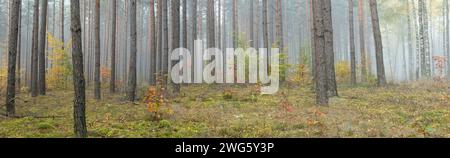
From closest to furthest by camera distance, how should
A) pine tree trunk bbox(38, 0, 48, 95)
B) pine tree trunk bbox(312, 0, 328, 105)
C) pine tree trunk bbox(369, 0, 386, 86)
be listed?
pine tree trunk bbox(312, 0, 328, 105), pine tree trunk bbox(369, 0, 386, 86), pine tree trunk bbox(38, 0, 48, 95)

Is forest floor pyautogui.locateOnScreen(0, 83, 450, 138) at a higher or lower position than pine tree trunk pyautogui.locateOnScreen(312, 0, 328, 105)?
lower

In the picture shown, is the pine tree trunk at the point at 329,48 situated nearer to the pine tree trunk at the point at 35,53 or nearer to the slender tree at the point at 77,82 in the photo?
the slender tree at the point at 77,82

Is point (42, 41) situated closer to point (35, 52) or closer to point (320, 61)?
point (35, 52)

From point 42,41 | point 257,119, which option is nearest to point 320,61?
point 257,119

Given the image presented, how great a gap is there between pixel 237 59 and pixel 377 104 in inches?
411

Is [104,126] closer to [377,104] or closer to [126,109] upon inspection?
[126,109]

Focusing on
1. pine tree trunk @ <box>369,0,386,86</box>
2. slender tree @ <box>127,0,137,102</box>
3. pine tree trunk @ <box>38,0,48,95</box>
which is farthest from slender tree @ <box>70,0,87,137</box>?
pine tree trunk @ <box>369,0,386,86</box>

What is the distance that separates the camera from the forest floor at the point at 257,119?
8125 mm

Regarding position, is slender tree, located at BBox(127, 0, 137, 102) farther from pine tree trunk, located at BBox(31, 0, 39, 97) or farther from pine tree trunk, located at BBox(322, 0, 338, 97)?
pine tree trunk, located at BBox(322, 0, 338, 97)

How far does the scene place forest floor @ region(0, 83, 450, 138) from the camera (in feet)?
26.7

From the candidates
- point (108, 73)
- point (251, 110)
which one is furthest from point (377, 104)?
point (108, 73)

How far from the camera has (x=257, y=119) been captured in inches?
399

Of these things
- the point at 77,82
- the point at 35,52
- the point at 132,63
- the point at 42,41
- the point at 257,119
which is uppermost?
the point at 42,41
